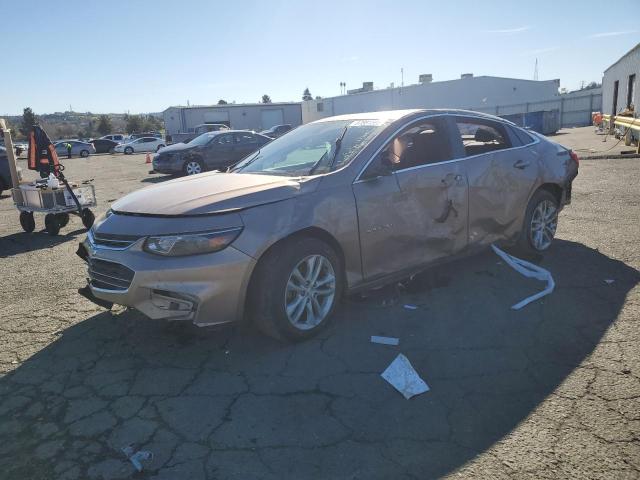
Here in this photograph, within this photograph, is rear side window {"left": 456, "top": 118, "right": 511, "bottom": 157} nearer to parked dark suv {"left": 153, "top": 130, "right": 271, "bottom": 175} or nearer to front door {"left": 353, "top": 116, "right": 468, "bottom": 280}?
front door {"left": 353, "top": 116, "right": 468, "bottom": 280}

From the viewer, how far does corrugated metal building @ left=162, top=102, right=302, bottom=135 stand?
55.0 m

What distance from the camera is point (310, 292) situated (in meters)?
3.78

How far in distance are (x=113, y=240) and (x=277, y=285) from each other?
3.98ft

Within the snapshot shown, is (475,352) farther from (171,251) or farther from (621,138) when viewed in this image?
(621,138)

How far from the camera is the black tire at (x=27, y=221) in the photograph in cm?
831

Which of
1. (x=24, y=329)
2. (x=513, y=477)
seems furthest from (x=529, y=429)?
(x=24, y=329)

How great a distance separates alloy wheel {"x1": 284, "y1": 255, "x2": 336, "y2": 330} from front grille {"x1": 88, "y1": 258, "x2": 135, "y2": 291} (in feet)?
3.61

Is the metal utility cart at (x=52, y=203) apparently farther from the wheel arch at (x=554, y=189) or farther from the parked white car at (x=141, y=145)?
the parked white car at (x=141, y=145)

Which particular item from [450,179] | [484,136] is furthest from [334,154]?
[484,136]

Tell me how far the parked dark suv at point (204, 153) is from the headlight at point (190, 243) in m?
13.1

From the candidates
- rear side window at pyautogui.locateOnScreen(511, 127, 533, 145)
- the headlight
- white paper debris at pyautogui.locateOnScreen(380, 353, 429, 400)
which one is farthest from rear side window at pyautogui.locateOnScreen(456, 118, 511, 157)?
the headlight

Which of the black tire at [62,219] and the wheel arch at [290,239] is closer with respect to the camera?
the wheel arch at [290,239]

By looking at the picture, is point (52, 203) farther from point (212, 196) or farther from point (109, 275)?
point (212, 196)

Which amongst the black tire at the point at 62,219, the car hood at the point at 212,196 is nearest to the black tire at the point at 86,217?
the black tire at the point at 62,219
